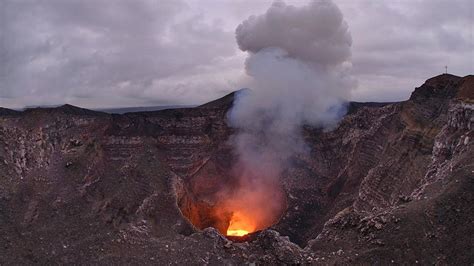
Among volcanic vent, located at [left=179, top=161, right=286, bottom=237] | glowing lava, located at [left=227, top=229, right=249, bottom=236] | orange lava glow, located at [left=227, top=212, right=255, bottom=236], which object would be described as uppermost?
volcanic vent, located at [left=179, top=161, right=286, bottom=237]

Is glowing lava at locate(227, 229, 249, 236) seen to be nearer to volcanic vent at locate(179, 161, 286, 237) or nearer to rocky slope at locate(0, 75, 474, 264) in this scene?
volcanic vent at locate(179, 161, 286, 237)

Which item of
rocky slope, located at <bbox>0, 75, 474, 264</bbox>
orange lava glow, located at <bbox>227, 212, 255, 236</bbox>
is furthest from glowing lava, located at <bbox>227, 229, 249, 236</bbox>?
rocky slope, located at <bbox>0, 75, 474, 264</bbox>

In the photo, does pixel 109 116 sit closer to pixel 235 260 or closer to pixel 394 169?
pixel 235 260

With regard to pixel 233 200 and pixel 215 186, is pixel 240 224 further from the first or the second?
pixel 215 186

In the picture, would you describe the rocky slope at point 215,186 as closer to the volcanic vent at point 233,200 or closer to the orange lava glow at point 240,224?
the volcanic vent at point 233,200

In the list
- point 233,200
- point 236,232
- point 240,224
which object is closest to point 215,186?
point 233,200

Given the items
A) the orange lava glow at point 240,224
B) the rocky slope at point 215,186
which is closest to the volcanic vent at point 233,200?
the orange lava glow at point 240,224
